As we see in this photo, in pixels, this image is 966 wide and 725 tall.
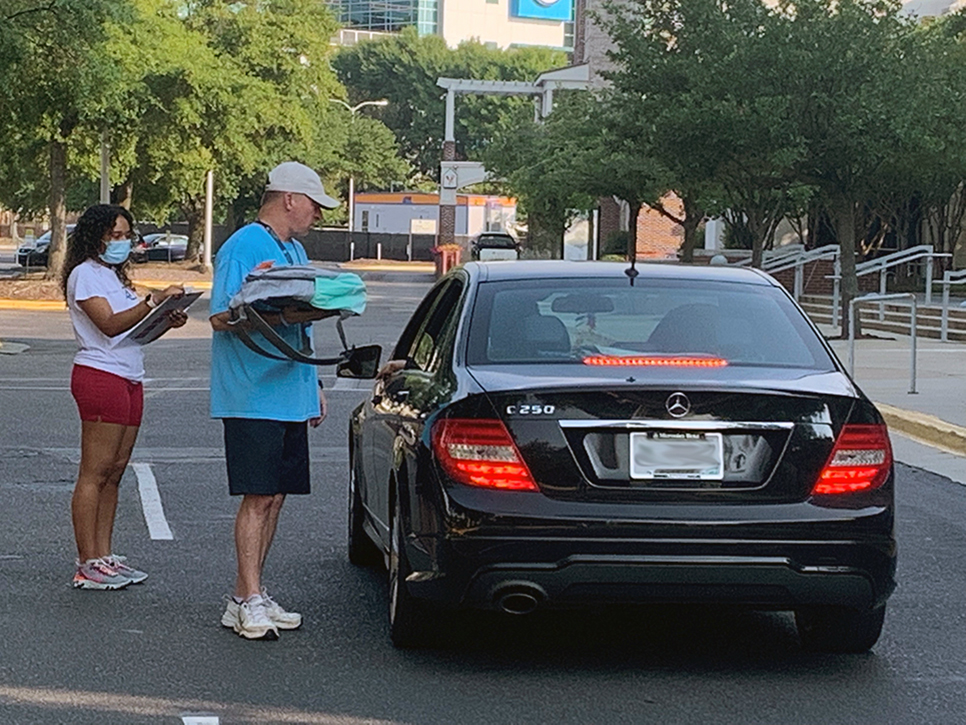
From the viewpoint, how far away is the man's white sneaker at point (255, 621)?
703cm

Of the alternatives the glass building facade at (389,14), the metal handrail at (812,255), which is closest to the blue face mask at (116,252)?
the metal handrail at (812,255)

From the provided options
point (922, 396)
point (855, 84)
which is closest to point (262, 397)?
point (922, 396)

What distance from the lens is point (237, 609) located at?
282 inches

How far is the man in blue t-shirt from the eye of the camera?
6.94 m

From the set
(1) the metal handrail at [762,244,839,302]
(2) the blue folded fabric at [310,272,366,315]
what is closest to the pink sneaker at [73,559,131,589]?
(2) the blue folded fabric at [310,272,366,315]

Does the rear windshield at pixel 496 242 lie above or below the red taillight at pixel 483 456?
below

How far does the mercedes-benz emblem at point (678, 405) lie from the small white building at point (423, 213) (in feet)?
277

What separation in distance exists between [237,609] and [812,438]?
2364 mm

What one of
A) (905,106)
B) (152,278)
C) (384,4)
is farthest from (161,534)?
(384,4)

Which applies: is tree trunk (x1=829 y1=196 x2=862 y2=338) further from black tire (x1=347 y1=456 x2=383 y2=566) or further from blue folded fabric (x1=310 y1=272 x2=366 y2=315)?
blue folded fabric (x1=310 y1=272 x2=366 y2=315)

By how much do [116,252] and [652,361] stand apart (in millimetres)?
2730

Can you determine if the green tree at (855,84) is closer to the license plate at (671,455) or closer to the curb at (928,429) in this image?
the curb at (928,429)

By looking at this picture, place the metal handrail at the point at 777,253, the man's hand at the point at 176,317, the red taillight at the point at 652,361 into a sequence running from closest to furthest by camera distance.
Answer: the red taillight at the point at 652,361, the man's hand at the point at 176,317, the metal handrail at the point at 777,253

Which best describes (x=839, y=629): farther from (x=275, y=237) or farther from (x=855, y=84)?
(x=855, y=84)
